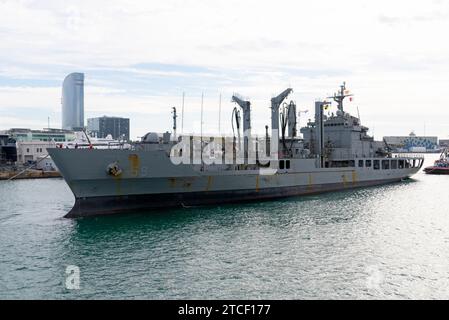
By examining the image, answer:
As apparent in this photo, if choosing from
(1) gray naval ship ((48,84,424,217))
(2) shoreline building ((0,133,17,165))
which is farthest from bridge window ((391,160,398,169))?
(2) shoreline building ((0,133,17,165))

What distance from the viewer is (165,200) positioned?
26.3 m

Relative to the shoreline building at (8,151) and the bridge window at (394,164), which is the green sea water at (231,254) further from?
the shoreline building at (8,151)

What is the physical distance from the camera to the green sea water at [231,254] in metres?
12.5

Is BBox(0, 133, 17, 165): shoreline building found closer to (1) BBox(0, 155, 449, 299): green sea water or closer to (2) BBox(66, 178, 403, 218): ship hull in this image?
(1) BBox(0, 155, 449, 299): green sea water

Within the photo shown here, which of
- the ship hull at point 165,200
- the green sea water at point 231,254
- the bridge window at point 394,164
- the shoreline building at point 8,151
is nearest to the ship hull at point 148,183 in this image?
the ship hull at point 165,200

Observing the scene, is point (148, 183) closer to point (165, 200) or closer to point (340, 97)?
point (165, 200)

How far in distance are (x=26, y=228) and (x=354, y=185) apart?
32.8 meters

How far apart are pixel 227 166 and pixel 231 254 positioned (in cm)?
1372

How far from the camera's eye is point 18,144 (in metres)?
70.9

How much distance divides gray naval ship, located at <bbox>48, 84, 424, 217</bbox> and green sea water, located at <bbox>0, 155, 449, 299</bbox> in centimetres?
143

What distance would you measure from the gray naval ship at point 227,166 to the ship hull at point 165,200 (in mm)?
62

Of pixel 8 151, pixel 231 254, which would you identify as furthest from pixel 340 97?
pixel 8 151

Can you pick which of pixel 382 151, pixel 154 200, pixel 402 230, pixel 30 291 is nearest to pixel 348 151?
pixel 382 151
